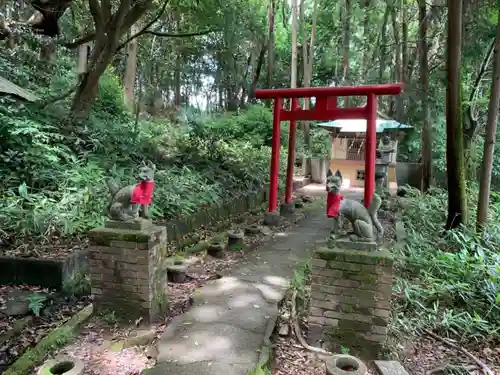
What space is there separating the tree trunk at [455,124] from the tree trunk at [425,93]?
1.13 meters

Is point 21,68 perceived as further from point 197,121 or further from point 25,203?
point 25,203

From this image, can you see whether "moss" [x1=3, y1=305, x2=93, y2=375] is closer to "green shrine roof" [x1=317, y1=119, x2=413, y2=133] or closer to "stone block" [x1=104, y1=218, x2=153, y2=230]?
"stone block" [x1=104, y1=218, x2=153, y2=230]

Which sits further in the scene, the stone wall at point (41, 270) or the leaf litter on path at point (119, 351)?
the stone wall at point (41, 270)

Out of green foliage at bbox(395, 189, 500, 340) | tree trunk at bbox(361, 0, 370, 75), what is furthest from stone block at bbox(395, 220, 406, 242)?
tree trunk at bbox(361, 0, 370, 75)

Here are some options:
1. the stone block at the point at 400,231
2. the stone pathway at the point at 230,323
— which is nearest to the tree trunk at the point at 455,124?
the stone block at the point at 400,231

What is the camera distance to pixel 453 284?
4.40 meters

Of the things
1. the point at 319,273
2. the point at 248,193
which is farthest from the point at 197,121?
the point at 319,273

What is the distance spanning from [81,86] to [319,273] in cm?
653

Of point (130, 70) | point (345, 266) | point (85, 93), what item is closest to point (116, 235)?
point (345, 266)

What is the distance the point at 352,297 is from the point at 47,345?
249 cm

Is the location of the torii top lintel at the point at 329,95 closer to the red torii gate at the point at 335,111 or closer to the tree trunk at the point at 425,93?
the red torii gate at the point at 335,111

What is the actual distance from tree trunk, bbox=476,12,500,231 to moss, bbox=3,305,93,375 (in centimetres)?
583

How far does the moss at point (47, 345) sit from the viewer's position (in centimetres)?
274

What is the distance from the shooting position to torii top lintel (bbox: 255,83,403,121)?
5578mm
